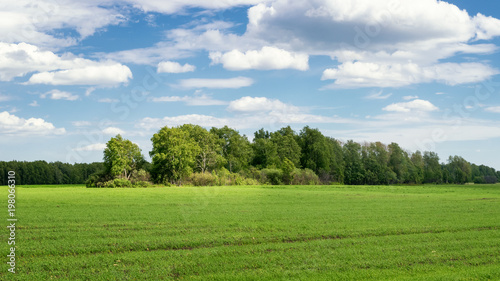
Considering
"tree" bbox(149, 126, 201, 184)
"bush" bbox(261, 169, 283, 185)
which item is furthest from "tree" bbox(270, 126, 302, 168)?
"tree" bbox(149, 126, 201, 184)

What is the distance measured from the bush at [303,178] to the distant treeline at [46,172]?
52.0 m

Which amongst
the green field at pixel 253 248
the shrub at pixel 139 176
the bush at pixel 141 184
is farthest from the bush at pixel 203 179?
the green field at pixel 253 248

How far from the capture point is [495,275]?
1306cm

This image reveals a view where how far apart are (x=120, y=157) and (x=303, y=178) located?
45.6 metres

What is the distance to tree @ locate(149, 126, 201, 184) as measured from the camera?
90.1 meters

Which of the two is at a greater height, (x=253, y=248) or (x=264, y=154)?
(x=264, y=154)

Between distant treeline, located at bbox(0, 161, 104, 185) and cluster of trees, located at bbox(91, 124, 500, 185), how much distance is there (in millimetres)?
28260

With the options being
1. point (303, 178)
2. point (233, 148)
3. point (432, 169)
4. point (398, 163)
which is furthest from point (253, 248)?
point (432, 169)

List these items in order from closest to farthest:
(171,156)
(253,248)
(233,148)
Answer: (253,248)
(171,156)
(233,148)

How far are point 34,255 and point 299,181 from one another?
92.9 m

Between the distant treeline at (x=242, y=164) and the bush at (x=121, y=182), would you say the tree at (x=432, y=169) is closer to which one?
the distant treeline at (x=242, y=164)

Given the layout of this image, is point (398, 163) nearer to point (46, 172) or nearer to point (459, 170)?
point (459, 170)

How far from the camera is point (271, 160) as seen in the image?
389 feet

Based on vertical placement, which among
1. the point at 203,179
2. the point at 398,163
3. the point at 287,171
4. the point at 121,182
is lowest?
the point at 121,182
